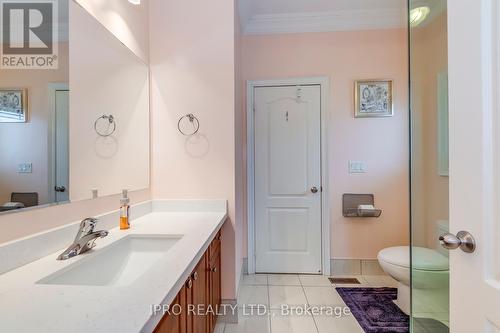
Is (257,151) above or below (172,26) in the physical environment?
below

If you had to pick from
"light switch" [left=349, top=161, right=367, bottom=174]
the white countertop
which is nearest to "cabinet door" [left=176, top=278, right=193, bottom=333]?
the white countertop

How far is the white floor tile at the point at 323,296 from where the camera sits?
2.15 m

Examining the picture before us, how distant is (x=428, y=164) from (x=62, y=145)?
1862 mm

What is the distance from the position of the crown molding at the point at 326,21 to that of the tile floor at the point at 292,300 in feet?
8.67

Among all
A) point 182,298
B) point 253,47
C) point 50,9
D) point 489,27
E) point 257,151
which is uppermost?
point 253,47

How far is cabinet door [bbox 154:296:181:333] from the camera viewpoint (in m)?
0.75

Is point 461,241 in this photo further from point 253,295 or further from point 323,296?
point 253,295

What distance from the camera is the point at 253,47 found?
275 centimetres

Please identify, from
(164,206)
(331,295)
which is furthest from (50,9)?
(331,295)

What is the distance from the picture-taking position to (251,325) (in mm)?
1843

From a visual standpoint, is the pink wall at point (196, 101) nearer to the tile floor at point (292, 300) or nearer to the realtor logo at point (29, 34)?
the tile floor at point (292, 300)

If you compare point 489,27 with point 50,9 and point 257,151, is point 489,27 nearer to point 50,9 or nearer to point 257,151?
point 50,9

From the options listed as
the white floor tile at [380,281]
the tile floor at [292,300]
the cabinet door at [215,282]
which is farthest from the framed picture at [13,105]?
the white floor tile at [380,281]

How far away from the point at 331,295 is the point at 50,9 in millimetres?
2737
